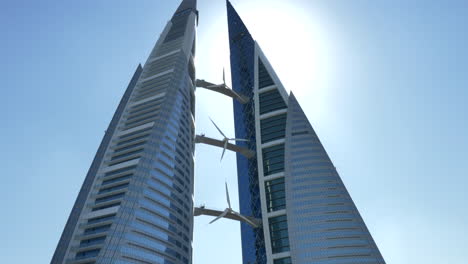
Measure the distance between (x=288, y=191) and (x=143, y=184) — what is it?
4311 centimetres

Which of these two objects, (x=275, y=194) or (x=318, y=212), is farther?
(x=275, y=194)

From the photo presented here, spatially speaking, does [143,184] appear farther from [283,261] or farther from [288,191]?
[283,261]

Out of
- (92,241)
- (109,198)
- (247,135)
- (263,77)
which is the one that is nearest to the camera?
(92,241)

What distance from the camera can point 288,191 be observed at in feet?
391

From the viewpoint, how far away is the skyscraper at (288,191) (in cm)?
10544

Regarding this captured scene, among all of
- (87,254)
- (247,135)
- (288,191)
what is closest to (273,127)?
(247,135)

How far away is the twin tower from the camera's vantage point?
99.2 m

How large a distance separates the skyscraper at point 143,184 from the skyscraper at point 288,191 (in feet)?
74.2

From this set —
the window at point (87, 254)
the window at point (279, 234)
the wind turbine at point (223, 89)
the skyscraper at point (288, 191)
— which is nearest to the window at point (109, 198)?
the window at point (87, 254)

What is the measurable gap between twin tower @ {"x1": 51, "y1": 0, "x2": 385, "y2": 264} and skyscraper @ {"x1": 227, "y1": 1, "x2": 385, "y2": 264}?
1.05 ft

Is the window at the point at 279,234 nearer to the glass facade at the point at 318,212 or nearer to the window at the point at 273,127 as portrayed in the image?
the glass facade at the point at 318,212

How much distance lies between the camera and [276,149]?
13925 cm

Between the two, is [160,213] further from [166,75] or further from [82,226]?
[166,75]

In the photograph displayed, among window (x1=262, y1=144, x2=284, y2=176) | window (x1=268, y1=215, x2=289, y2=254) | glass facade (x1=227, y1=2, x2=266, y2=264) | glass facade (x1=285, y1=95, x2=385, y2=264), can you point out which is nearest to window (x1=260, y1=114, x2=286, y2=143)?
window (x1=262, y1=144, x2=284, y2=176)
